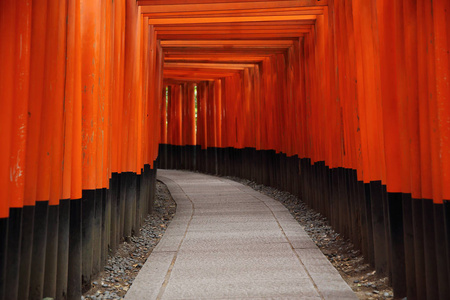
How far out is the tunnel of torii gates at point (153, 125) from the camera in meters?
3.43

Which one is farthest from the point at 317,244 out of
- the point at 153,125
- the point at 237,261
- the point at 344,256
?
the point at 153,125

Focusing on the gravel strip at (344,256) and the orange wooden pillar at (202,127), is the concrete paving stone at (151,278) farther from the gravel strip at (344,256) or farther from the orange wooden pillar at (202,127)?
the orange wooden pillar at (202,127)

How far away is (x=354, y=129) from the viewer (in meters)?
5.96

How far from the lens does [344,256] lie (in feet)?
19.8

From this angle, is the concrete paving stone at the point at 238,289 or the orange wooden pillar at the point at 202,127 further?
the orange wooden pillar at the point at 202,127

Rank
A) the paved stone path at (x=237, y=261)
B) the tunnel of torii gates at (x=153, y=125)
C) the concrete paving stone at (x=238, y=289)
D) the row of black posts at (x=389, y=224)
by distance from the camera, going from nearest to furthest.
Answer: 1. the tunnel of torii gates at (x=153, y=125)
2. the row of black posts at (x=389, y=224)
3. the concrete paving stone at (x=238, y=289)
4. the paved stone path at (x=237, y=261)

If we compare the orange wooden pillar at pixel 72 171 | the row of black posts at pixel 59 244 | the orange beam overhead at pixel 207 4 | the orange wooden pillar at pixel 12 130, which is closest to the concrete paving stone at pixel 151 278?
the row of black posts at pixel 59 244

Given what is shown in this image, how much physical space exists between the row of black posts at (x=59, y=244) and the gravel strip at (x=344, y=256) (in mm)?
2602

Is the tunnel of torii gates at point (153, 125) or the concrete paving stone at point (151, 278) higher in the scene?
the tunnel of torii gates at point (153, 125)

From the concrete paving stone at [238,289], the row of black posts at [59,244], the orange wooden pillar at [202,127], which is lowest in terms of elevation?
the concrete paving stone at [238,289]

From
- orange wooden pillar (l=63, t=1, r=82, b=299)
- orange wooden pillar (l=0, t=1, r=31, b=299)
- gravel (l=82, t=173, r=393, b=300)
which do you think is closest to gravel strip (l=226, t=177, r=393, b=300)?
gravel (l=82, t=173, r=393, b=300)

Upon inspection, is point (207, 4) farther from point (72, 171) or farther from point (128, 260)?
point (72, 171)

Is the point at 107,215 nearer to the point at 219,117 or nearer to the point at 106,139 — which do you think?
the point at 106,139

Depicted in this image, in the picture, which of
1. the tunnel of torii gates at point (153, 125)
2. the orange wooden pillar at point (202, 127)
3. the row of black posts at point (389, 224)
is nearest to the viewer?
the tunnel of torii gates at point (153, 125)
